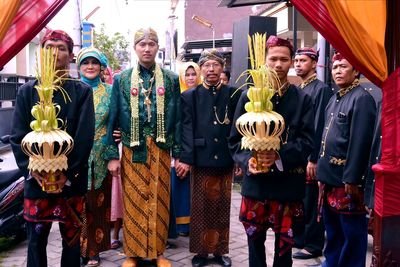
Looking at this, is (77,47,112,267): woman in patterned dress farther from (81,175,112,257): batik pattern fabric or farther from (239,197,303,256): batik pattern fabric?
(239,197,303,256): batik pattern fabric

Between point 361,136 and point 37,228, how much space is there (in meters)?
2.40

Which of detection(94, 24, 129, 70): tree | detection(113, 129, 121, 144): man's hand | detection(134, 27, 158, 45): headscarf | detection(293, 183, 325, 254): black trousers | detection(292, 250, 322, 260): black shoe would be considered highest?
detection(94, 24, 129, 70): tree

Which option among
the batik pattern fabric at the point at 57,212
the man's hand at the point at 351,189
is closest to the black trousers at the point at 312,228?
the man's hand at the point at 351,189

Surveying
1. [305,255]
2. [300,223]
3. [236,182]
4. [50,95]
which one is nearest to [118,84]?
[50,95]

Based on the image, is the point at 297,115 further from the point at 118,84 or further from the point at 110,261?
the point at 110,261

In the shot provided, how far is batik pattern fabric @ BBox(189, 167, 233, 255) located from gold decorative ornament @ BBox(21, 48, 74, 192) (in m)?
1.48

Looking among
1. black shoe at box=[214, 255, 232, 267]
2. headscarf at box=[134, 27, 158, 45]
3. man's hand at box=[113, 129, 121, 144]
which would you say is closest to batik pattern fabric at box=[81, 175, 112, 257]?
man's hand at box=[113, 129, 121, 144]

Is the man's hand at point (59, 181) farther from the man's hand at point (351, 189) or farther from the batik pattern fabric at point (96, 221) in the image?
the man's hand at point (351, 189)

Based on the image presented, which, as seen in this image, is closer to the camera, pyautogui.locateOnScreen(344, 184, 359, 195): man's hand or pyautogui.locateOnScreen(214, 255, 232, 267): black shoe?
pyautogui.locateOnScreen(344, 184, 359, 195): man's hand

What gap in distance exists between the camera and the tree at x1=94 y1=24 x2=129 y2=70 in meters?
26.7

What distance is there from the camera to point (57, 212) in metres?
3.19

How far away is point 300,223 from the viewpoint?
3.29m

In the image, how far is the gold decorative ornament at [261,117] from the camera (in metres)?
2.88

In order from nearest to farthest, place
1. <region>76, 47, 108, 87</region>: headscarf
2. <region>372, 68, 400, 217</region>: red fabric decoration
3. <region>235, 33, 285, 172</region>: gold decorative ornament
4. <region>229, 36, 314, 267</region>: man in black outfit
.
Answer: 1. <region>372, 68, 400, 217</region>: red fabric decoration
2. <region>235, 33, 285, 172</region>: gold decorative ornament
3. <region>229, 36, 314, 267</region>: man in black outfit
4. <region>76, 47, 108, 87</region>: headscarf
